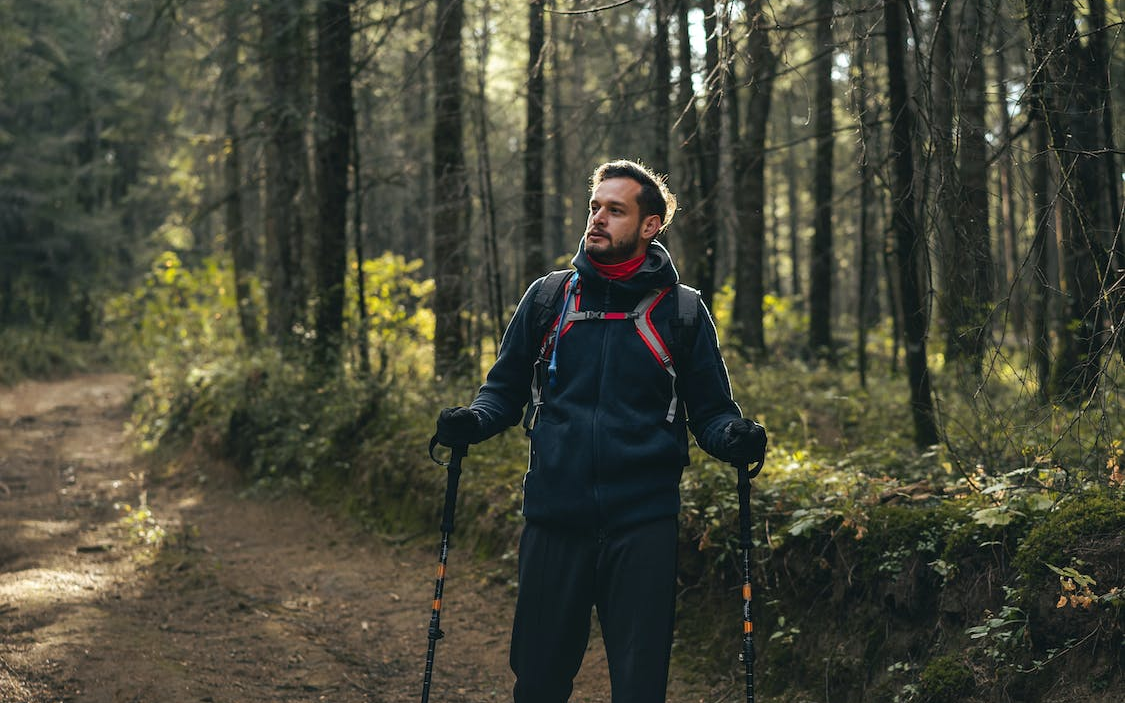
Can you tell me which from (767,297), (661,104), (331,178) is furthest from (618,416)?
(767,297)

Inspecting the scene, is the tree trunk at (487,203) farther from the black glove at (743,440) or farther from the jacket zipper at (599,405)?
the black glove at (743,440)

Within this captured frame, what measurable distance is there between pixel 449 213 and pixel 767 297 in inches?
256

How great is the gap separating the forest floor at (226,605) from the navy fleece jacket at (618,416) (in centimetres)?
272

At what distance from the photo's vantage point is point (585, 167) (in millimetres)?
9195

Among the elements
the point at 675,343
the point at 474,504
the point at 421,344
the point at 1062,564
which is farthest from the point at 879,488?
the point at 421,344

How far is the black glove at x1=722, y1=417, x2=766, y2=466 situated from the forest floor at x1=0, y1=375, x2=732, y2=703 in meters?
2.75

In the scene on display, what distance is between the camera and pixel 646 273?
152 inches

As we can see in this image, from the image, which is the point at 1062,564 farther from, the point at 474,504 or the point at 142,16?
the point at 142,16

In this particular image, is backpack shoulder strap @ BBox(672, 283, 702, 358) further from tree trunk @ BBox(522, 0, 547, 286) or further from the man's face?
tree trunk @ BBox(522, 0, 547, 286)

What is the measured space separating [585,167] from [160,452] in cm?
832

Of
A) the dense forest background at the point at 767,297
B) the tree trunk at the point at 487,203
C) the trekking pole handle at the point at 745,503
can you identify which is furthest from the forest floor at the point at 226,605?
the tree trunk at the point at 487,203

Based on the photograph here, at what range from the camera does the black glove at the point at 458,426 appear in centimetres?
390

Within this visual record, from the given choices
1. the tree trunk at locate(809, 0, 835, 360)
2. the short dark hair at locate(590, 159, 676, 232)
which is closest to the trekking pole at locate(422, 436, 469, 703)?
the short dark hair at locate(590, 159, 676, 232)

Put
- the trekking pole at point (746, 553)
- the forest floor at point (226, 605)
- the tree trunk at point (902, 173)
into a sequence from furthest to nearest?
the tree trunk at point (902, 173) < the forest floor at point (226, 605) < the trekking pole at point (746, 553)
